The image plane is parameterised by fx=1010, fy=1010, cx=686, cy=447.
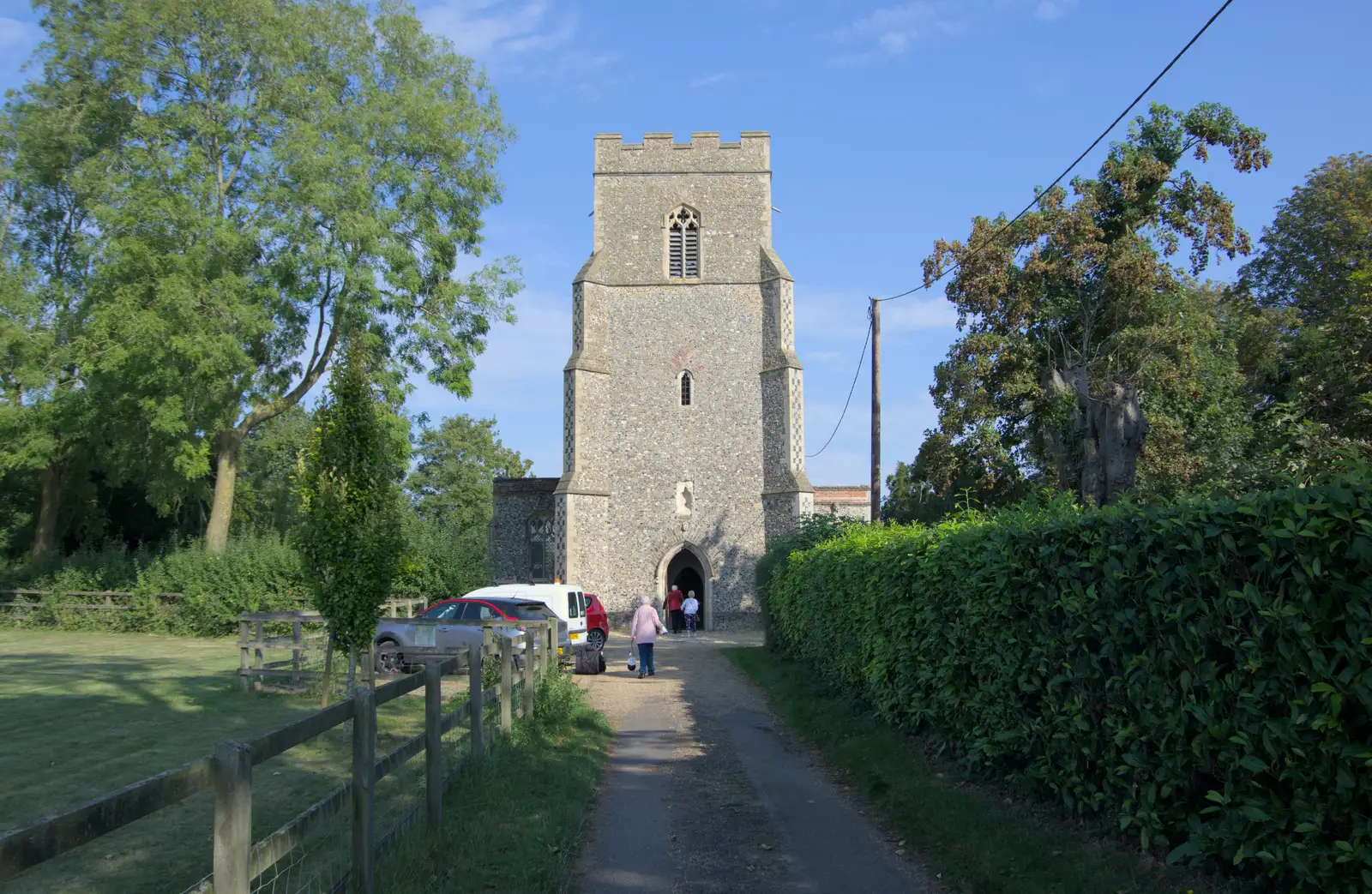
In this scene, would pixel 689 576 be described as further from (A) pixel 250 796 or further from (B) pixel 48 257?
(A) pixel 250 796

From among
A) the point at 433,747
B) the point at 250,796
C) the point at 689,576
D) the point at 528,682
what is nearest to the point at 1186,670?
the point at 250,796

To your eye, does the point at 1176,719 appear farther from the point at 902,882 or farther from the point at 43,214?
the point at 43,214

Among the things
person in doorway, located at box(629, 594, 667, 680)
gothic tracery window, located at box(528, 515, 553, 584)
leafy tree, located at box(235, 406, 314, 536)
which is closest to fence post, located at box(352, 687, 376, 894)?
person in doorway, located at box(629, 594, 667, 680)

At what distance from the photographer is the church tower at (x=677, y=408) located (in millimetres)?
33500

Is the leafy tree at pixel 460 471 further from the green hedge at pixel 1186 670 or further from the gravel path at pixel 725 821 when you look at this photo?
the green hedge at pixel 1186 670

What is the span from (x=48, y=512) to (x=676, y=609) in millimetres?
21376

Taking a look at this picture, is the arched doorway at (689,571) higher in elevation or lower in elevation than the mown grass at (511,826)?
higher

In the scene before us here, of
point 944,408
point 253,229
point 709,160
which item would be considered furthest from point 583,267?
point 944,408

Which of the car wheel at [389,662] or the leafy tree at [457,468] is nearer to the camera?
the car wheel at [389,662]

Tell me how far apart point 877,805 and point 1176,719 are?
3449 mm

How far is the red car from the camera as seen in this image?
75.6ft

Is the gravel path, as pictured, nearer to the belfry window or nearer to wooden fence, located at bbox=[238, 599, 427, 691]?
wooden fence, located at bbox=[238, 599, 427, 691]

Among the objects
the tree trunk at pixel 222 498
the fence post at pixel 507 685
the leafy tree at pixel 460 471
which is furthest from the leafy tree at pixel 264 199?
the leafy tree at pixel 460 471

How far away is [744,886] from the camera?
20.0 feet
